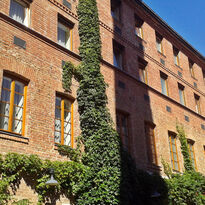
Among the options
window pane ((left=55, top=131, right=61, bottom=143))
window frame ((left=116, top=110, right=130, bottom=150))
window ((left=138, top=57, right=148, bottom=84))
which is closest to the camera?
window pane ((left=55, top=131, right=61, bottom=143))

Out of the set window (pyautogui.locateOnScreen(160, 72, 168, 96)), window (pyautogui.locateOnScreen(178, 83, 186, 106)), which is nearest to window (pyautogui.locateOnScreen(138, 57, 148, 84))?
window (pyautogui.locateOnScreen(160, 72, 168, 96))

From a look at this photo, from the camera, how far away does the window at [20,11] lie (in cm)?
1232

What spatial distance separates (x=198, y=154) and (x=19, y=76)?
13.0 m

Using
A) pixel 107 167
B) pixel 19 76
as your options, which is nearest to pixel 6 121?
pixel 19 76

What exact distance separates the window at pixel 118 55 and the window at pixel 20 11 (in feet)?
18.5

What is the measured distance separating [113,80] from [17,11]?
5.40m

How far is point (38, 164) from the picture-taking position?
1003 cm

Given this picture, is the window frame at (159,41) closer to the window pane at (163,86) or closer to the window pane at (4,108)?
the window pane at (163,86)

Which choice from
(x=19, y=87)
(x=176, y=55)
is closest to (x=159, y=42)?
(x=176, y=55)

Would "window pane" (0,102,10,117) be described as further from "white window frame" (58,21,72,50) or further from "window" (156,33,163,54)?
"window" (156,33,163,54)

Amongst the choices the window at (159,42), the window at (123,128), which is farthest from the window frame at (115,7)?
the window at (123,128)

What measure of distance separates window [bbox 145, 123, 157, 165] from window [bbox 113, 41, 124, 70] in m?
3.48

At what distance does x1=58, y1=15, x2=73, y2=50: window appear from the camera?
14036 mm

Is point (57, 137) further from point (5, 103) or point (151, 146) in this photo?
point (151, 146)
